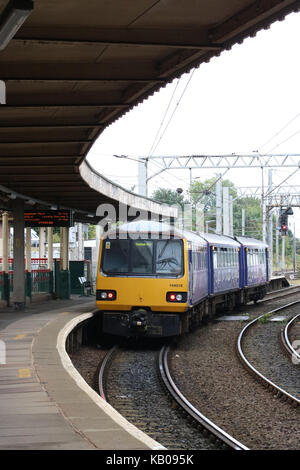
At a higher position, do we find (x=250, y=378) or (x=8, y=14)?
(x=8, y=14)

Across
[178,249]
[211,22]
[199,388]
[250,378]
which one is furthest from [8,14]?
[178,249]

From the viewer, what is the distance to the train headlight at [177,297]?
1603 centimetres

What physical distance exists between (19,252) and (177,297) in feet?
26.6

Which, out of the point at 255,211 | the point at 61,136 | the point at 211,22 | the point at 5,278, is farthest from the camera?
the point at 255,211

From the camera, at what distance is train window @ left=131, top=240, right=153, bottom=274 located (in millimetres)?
16422

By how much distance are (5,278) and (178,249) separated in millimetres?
9714

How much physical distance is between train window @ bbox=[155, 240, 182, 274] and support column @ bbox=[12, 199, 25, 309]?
285 inches

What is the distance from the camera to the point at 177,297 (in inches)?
632

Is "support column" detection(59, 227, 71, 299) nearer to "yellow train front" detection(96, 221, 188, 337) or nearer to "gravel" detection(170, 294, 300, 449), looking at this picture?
"gravel" detection(170, 294, 300, 449)

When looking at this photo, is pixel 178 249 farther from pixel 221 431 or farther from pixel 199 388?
pixel 221 431

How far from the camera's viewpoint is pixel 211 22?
26.8ft

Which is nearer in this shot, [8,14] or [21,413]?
[8,14]

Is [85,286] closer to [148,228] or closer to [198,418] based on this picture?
[148,228]

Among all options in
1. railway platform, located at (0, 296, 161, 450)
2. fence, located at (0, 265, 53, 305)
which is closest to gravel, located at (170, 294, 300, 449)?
railway platform, located at (0, 296, 161, 450)
